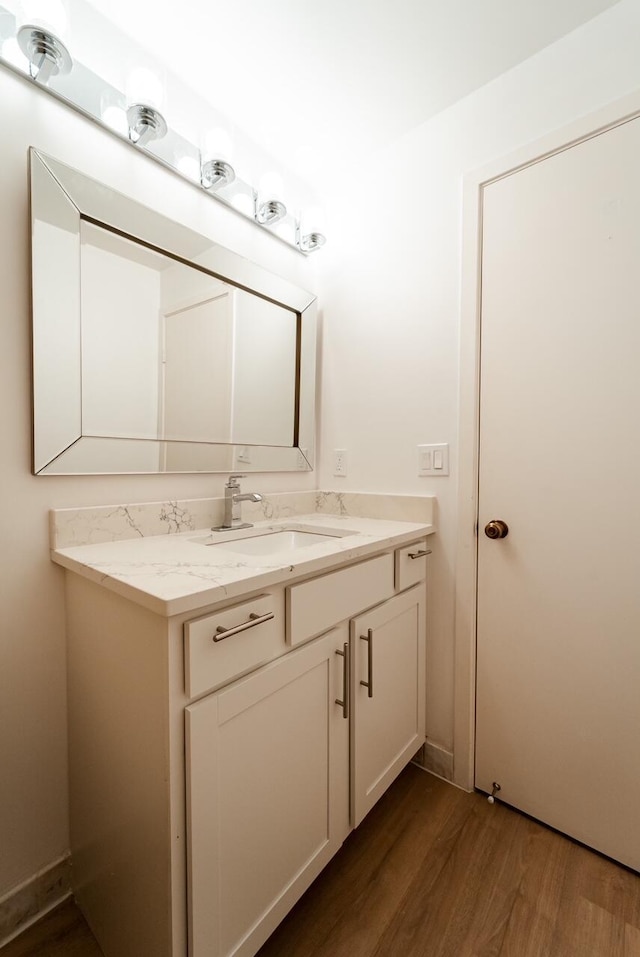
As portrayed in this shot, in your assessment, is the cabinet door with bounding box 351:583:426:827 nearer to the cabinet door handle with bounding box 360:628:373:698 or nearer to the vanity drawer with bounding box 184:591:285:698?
the cabinet door handle with bounding box 360:628:373:698

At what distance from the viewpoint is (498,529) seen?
52.0 inches

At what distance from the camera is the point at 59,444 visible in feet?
3.43

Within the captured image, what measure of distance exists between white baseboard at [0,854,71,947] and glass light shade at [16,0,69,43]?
1971 millimetres

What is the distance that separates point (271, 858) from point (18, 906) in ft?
2.20

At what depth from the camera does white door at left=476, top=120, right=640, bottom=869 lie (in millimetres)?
1117

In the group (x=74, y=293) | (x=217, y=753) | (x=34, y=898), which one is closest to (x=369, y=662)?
(x=217, y=753)

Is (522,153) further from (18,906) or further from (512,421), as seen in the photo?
(18,906)

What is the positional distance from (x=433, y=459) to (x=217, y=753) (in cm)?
110

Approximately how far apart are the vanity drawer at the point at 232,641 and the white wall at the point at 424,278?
81 centimetres

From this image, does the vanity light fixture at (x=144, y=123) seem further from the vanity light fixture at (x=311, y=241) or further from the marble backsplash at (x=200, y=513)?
the marble backsplash at (x=200, y=513)

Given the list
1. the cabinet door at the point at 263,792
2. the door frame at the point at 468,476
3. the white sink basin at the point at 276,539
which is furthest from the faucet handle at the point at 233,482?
the door frame at the point at 468,476

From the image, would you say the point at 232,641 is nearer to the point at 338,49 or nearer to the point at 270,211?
the point at 270,211

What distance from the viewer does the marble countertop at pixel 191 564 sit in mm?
717

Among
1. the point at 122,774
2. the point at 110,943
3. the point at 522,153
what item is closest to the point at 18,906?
the point at 110,943
